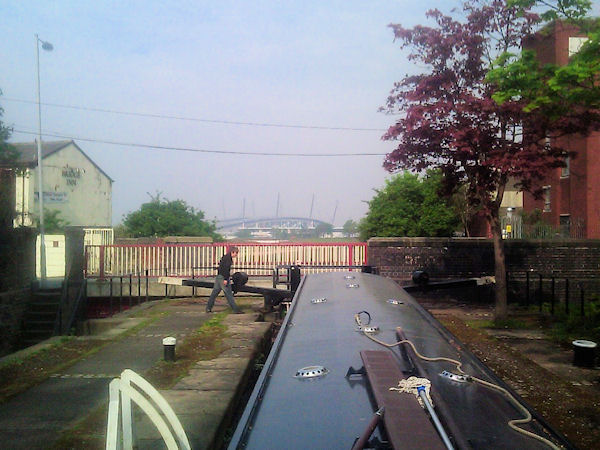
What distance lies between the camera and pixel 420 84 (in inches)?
425

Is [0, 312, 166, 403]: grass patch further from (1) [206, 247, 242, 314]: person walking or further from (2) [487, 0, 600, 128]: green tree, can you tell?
(2) [487, 0, 600, 128]: green tree

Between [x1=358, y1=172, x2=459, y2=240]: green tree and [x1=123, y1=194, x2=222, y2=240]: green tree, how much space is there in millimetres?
11136

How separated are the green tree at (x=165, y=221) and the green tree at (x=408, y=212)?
36.5ft

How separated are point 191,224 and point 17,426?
26.9 metres

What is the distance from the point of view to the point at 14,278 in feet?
41.3

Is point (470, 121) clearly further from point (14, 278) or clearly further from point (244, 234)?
point (244, 234)

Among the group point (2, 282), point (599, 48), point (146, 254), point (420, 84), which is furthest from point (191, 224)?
point (599, 48)

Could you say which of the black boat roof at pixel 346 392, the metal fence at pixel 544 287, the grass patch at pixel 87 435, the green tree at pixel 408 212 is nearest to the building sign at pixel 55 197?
the green tree at pixel 408 212

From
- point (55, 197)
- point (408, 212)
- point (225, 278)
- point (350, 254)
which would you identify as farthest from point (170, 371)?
point (55, 197)

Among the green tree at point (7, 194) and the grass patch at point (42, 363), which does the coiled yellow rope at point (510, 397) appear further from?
the green tree at point (7, 194)

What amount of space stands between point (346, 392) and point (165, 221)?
3000 cm

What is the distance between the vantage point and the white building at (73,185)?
3981 cm

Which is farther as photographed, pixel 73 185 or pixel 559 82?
pixel 73 185

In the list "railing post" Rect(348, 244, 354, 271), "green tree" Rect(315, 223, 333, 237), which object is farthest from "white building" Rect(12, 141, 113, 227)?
"railing post" Rect(348, 244, 354, 271)
